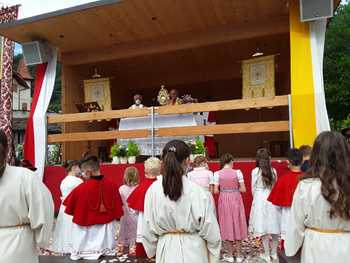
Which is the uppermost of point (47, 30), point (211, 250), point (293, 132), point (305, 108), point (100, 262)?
point (47, 30)

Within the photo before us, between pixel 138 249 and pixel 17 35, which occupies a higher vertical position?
pixel 17 35

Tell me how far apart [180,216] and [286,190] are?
2.78 meters

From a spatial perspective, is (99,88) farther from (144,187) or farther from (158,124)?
(144,187)

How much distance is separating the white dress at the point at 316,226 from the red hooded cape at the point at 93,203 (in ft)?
11.6

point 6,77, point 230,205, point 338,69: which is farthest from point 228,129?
point 338,69

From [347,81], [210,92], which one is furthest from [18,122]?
[347,81]

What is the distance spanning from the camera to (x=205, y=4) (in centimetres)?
889

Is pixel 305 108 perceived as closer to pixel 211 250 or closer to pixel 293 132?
pixel 293 132

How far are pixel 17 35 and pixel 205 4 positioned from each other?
502cm

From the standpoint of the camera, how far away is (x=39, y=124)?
1009 centimetres

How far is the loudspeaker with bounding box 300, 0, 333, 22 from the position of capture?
7.47 metres

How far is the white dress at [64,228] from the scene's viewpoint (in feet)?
20.2

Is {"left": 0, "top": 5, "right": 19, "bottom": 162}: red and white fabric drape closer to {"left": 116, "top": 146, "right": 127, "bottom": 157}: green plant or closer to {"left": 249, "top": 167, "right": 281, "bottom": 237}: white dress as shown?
{"left": 116, "top": 146, "right": 127, "bottom": 157}: green plant

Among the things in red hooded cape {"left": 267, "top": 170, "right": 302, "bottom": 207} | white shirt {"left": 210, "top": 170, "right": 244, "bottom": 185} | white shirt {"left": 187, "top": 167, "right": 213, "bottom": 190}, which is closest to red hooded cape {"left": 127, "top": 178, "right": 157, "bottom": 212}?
white shirt {"left": 187, "top": 167, "right": 213, "bottom": 190}
